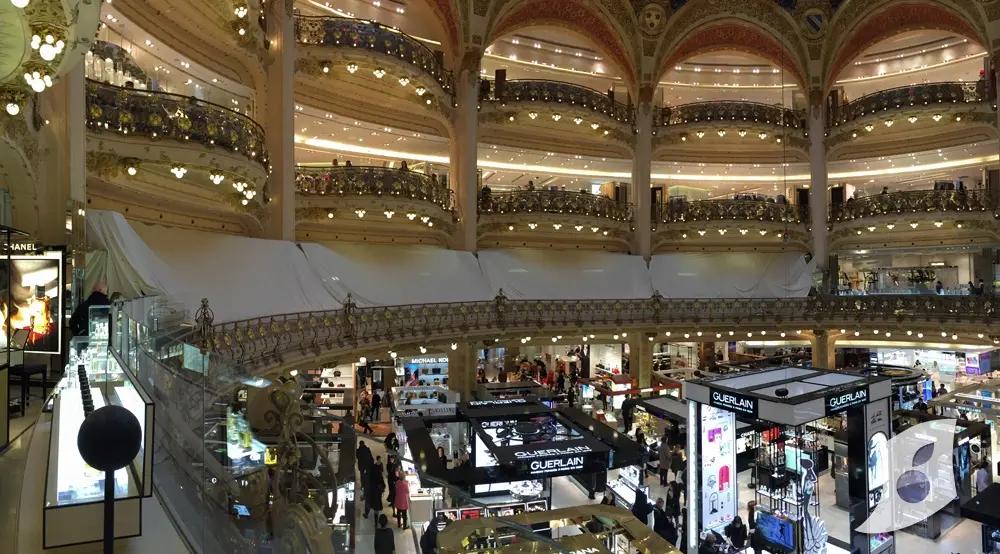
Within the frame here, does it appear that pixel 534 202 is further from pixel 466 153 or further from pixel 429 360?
pixel 429 360

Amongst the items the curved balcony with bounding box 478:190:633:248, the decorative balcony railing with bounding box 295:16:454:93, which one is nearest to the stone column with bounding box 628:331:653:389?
the curved balcony with bounding box 478:190:633:248

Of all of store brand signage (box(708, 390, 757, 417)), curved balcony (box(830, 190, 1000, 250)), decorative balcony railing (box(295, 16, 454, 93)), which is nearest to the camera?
store brand signage (box(708, 390, 757, 417))

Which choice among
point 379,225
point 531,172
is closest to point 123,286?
point 379,225

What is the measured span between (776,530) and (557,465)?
12.3 feet

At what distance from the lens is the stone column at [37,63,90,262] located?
804cm

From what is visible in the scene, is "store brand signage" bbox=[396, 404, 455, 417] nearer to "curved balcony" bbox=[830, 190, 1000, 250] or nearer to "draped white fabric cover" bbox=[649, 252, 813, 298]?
"draped white fabric cover" bbox=[649, 252, 813, 298]

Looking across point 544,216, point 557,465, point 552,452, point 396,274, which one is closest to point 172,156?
point 396,274

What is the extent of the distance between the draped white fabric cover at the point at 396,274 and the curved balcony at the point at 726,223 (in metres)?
9.56

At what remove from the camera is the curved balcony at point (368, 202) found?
54.4 ft

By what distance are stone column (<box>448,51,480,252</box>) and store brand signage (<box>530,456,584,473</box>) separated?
1110cm

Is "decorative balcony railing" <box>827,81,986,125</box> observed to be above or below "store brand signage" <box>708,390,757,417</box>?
above

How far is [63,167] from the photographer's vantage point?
8266 millimetres

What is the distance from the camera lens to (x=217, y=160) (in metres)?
11.3

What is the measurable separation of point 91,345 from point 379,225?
13074 millimetres
